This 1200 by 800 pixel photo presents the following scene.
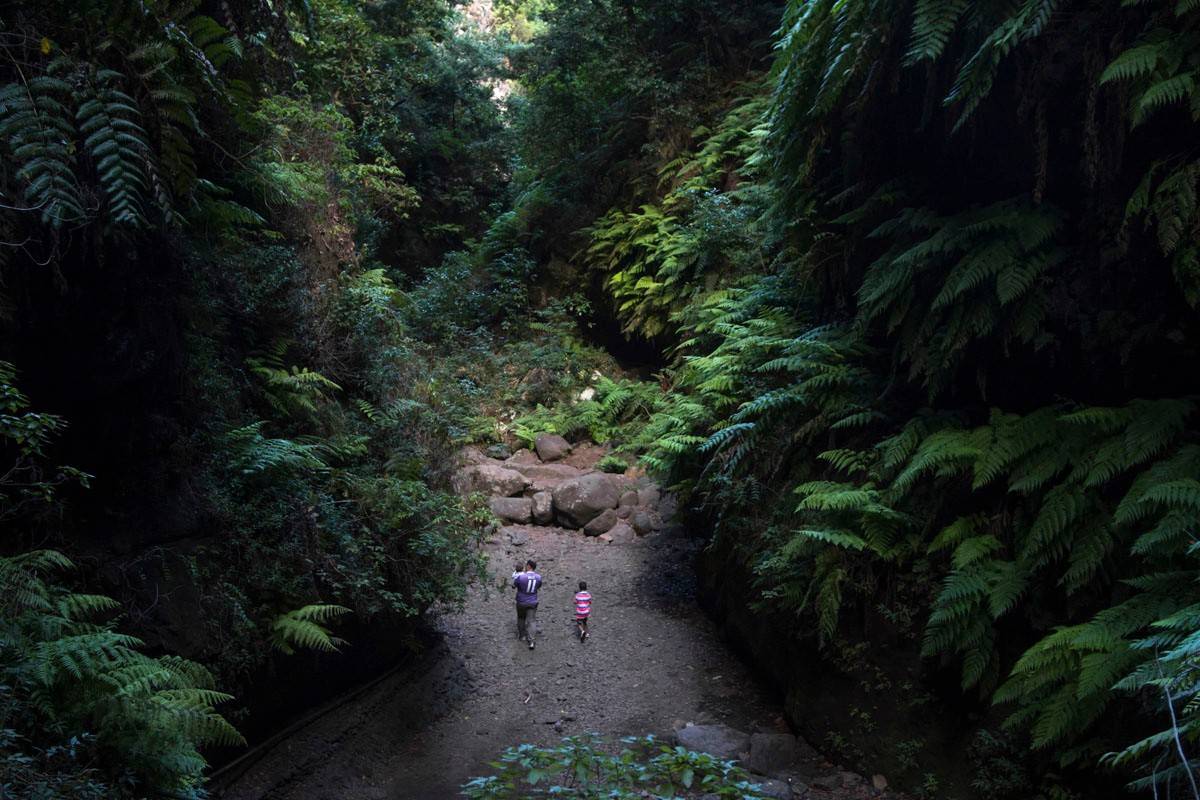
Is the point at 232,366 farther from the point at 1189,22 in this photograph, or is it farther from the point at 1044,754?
the point at 1189,22

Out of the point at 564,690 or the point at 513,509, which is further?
the point at 513,509

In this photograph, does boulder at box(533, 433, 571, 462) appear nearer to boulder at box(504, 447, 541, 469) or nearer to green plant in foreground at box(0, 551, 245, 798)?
boulder at box(504, 447, 541, 469)

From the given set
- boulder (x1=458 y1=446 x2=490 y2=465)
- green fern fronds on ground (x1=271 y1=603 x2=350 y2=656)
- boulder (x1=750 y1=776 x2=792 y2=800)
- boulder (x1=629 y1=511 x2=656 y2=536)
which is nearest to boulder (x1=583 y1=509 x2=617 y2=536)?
boulder (x1=629 y1=511 x2=656 y2=536)

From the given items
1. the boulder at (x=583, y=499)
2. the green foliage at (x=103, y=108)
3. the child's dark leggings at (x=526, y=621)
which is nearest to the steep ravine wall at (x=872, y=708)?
the child's dark leggings at (x=526, y=621)

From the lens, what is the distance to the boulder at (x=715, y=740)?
584cm

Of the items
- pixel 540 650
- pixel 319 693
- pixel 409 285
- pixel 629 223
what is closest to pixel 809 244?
pixel 540 650

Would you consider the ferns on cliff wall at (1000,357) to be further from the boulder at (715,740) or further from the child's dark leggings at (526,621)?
the child's dark leggings at (526,621)

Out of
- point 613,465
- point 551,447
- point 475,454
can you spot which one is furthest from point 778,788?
point 475,454

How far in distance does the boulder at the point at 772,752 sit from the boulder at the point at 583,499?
18.1 ft

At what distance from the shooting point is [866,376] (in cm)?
610

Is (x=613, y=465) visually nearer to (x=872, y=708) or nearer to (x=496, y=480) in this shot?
(x=496, y=480)

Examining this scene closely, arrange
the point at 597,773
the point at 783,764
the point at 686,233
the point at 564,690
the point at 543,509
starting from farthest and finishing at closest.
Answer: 1. the point at 686,233
2. the point at 543,509
3. the point at 564,690
4. the point at 783,764
5. the point at 597,773

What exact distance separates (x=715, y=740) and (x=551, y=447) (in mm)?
7565

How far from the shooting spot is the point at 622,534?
10.9m
